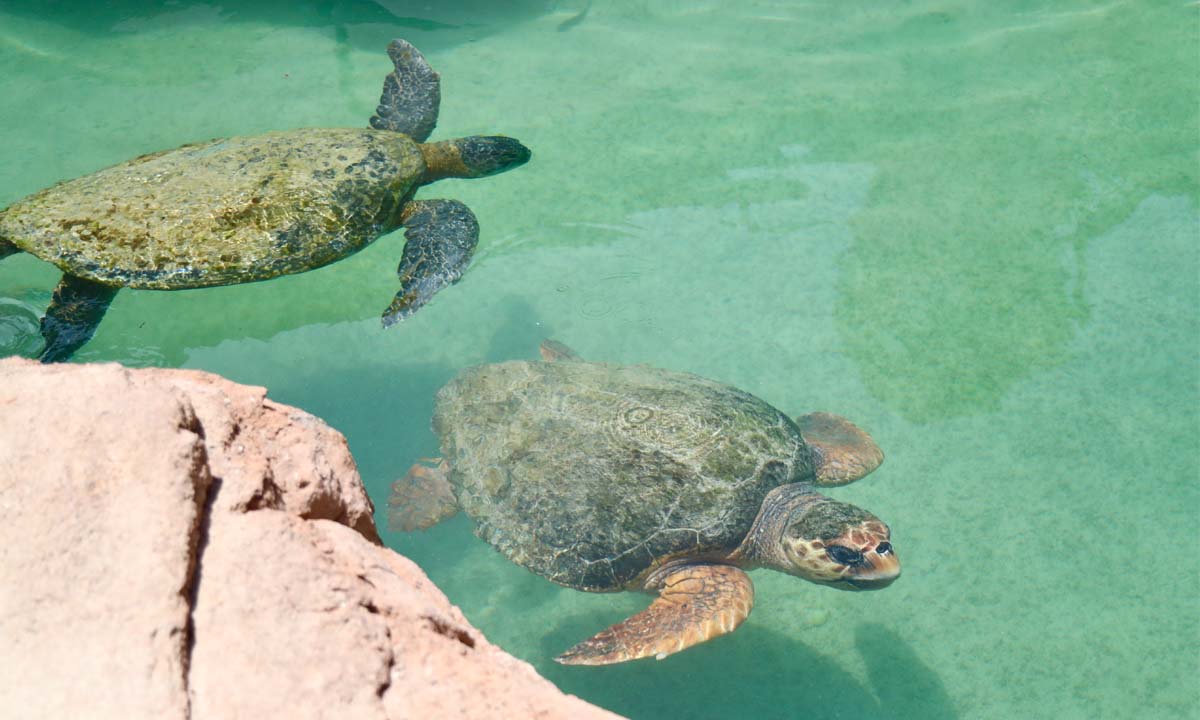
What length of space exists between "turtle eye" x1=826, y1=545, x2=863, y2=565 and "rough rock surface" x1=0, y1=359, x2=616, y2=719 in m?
2.13

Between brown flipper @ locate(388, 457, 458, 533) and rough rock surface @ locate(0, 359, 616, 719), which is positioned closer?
rough rock surface @ locate(0, 359, 616, 719)

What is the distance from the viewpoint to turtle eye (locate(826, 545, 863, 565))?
335 centimetres

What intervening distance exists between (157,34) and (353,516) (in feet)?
22.0

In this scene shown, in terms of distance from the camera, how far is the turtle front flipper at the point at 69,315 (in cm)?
368

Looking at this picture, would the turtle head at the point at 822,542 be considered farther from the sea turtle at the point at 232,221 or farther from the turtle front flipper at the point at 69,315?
the turtle front flipper at the point at 69,315

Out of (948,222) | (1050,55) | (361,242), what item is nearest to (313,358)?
(361,242)

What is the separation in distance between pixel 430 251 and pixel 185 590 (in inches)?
119

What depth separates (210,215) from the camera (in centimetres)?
358

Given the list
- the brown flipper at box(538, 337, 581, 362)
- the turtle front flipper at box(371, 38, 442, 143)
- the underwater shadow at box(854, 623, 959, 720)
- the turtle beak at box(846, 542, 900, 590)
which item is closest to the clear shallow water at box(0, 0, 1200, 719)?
the underwater shadow at box(854, 623, 959, 720)

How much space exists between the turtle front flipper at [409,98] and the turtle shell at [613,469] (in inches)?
88.5

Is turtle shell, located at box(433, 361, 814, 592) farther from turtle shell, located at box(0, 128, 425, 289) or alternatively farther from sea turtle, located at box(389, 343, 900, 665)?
turtle shell, located at box(0, 128, 425, 289)

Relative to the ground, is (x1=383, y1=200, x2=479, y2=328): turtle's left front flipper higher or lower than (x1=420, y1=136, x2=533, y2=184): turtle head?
lower

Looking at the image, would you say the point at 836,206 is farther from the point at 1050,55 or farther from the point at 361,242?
the point at 361,242

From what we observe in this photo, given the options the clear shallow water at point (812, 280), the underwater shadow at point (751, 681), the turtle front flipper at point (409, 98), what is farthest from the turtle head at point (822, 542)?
the turtle front flipper at point (409, 98)
